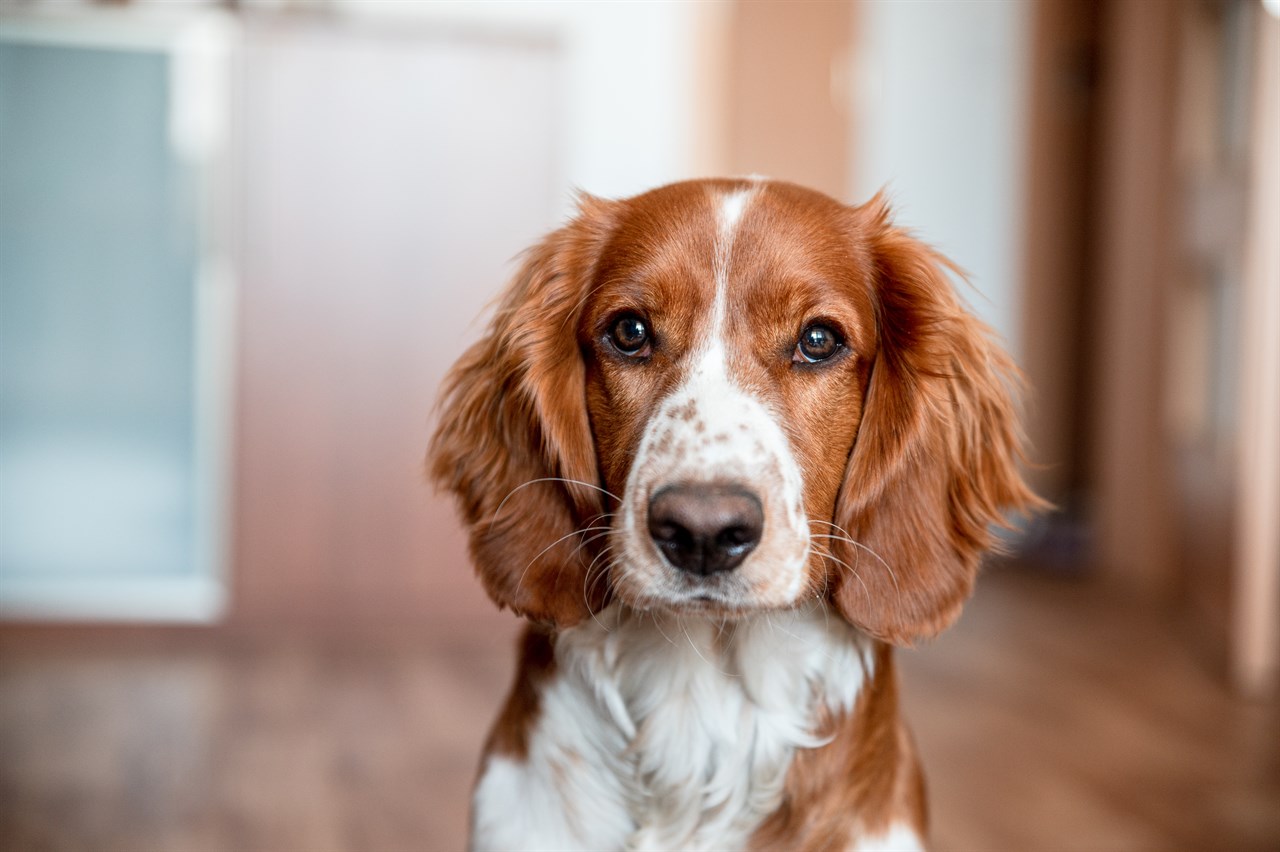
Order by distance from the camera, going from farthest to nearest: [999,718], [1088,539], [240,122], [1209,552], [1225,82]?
[1088,539]
[1225,82]
[1209,552]
[240,122]
[999,718]

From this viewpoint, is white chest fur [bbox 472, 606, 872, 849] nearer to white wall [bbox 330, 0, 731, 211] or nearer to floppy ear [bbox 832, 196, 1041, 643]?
floppy ear [bbox 832, 196, 1041, 643]

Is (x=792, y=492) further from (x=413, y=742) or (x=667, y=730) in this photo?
(x=413, y=742)

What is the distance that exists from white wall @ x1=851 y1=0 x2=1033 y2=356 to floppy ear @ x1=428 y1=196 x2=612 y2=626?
14.6 ft

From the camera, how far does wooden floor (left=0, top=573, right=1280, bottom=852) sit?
8.36ft

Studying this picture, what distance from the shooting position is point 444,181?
397cm

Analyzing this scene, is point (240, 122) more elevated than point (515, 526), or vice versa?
point (240, 122)

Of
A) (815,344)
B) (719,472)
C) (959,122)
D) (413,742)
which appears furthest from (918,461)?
(959,122)

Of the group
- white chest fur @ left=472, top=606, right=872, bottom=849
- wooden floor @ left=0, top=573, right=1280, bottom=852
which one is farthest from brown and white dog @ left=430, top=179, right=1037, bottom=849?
wooden floor @ left=0, top=573, right=1280, bottom=852

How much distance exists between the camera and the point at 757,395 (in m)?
1.42

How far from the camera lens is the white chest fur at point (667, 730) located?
1.45 m

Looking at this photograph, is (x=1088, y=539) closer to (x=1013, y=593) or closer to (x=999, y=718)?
(x=1013, y=593)

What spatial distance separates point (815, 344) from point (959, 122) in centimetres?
483

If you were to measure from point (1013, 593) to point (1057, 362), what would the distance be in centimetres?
157

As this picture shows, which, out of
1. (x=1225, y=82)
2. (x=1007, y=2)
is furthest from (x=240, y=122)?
(x=1007, y=2)
